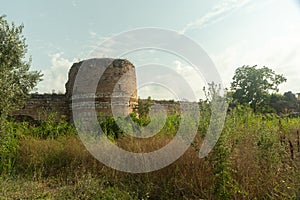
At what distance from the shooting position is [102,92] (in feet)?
44.3

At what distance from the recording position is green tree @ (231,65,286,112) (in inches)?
970

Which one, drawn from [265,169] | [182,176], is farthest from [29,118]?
[265,169]

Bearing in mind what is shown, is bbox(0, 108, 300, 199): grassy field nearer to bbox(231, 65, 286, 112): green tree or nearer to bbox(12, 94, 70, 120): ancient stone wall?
bbox(12, 94, 70, 120): ancient stone wall

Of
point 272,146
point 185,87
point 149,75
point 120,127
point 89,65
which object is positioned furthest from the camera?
point 89,65

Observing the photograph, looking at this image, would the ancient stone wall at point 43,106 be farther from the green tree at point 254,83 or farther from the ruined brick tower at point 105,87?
the green tree at point 254,83

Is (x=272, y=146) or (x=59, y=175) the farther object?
(x=59, y=175)

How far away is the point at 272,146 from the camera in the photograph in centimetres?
348

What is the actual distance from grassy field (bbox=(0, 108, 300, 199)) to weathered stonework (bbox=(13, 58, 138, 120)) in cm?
681

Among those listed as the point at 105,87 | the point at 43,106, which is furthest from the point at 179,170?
the point at 43,106

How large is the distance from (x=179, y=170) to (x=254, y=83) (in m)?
23.5

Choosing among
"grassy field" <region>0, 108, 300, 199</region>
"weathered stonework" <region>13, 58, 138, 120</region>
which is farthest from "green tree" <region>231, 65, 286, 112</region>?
"grassy field" <region>0, 108, 300, 199</region>

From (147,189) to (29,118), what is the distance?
1145 centimetres

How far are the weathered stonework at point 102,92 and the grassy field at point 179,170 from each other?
681 centimetres

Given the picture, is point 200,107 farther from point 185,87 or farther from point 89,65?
point 89,65
